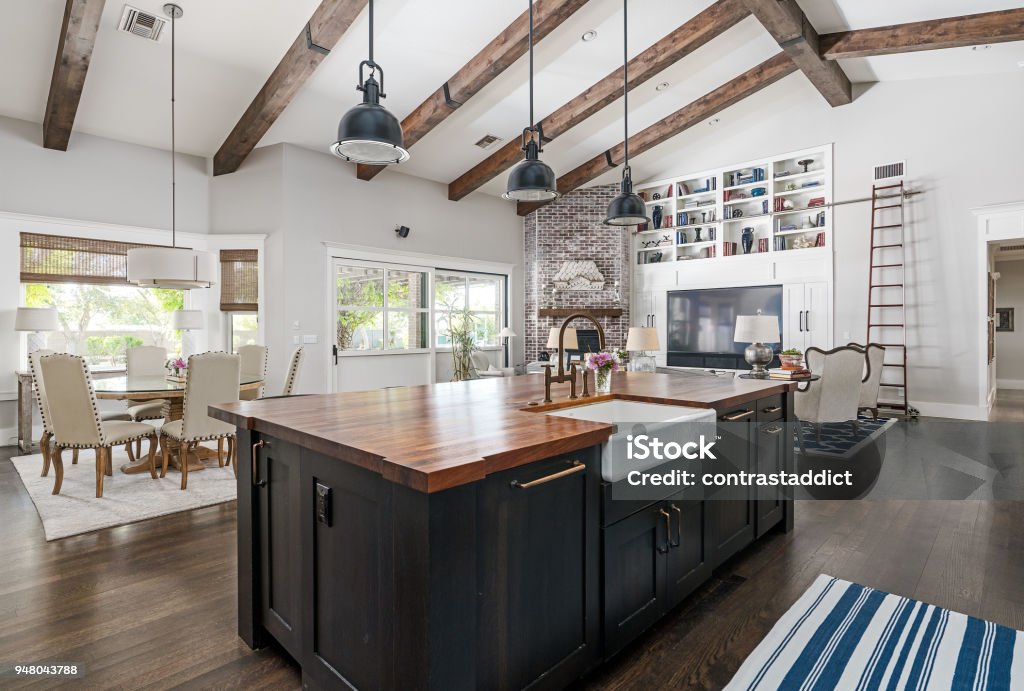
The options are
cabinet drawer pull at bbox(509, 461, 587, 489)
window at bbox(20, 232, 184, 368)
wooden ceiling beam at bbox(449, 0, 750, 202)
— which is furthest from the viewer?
window at bbox(20, 232, 184, 368)

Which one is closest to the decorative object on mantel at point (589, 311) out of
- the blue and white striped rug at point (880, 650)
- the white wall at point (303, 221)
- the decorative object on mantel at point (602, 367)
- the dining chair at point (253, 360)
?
the white wall at point (303, 221)

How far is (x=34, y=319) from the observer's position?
5027 millimetres

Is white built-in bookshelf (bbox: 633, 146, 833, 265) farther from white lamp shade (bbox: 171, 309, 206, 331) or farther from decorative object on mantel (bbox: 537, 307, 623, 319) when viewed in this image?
white lamp shade (bbox: 171, 309, 206, 331)

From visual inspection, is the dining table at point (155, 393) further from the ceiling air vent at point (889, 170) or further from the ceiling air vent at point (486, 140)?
the ceiling air vent at point (889, 170)

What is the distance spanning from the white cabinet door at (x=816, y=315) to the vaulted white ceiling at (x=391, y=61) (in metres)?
2.71

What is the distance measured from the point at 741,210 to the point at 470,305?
4.37 meters

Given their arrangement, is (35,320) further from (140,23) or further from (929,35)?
(929,35)

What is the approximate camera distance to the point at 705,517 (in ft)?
7.31

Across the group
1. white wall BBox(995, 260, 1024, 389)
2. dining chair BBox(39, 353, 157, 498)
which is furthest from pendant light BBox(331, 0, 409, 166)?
white wall BBox(995, 260, 1024, 389)

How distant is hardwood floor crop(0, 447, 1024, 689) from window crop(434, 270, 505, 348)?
5157mm

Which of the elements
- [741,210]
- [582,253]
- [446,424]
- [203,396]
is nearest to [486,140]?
[582,253]

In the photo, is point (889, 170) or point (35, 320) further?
point (889, 170)

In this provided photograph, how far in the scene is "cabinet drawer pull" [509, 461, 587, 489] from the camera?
140 centimetres

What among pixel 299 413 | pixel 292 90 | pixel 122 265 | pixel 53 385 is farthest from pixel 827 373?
pixel 122 265
